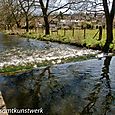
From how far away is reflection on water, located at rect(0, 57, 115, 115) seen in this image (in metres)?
8.45

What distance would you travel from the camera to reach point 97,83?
11.2 meters

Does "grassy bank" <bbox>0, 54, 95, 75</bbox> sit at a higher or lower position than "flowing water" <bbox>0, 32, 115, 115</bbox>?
higher

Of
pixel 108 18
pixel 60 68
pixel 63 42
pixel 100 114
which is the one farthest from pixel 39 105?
pixel 63 42

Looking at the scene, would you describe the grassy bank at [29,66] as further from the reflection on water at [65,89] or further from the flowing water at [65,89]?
the reflection on water at [65,89]

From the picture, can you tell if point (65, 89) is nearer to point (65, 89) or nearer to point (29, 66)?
point (65, 89)

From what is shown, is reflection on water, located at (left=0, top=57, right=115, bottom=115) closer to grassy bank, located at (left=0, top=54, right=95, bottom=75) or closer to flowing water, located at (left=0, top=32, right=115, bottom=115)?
flowing water, located at (left=0, top=32, right=115, bottom=115)

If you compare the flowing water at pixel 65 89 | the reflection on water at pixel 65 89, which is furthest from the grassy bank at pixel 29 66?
the reflection on water at pixel 65 89

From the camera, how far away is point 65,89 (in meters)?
10.5

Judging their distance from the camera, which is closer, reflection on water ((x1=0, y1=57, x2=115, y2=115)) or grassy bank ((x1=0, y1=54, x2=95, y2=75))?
reflection on water ((x1=0, y1=57, x2=115, y2=115))

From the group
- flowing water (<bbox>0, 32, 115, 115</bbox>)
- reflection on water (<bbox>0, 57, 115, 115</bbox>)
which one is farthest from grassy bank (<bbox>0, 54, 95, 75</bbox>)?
reflection on water (<bbox>0, 57, 115, 115</bbox>)

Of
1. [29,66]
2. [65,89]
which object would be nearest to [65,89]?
[65,89]

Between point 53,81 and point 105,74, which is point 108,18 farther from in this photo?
point 53,81

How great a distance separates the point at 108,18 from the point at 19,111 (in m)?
17.2

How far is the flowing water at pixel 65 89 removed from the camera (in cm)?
845
